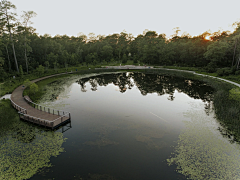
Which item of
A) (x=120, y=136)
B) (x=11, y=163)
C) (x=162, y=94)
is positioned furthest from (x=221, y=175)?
(x=162, y=94)

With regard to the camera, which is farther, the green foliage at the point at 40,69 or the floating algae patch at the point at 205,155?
the green foliage at the point at 40,69

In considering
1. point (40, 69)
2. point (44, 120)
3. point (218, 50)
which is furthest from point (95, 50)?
point (44, 120)

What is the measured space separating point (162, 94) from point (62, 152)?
22.8 m

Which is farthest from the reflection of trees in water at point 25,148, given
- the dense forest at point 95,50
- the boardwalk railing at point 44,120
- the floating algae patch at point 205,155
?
the dense forest at point 95,50

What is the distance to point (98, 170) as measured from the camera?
10.4 m

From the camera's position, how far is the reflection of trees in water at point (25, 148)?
34.5 ft

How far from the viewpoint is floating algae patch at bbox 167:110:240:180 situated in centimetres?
1032

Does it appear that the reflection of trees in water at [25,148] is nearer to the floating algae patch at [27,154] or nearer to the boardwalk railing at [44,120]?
the floating algae patch at [27,154]

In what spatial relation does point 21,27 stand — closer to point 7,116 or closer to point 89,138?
point 7,116

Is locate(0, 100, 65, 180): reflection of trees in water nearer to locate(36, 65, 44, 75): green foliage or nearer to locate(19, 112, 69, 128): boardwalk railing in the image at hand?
locate(19, 112, 69, 128): boardwalk railing

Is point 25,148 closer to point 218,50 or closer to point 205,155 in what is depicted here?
point 205,155

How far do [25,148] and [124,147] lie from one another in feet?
29.6

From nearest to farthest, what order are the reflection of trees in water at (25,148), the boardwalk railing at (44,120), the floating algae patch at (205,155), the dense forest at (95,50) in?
1. the floating algae patch at (205,155)
2. the reflection of trees in water at (25,148)
3. the boardwalk railing at (44,120)
4. the dense forest at (95,50)

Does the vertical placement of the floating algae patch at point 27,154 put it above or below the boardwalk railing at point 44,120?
below
